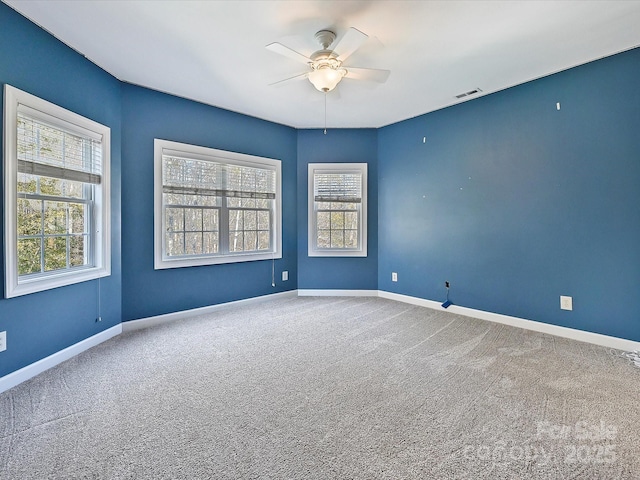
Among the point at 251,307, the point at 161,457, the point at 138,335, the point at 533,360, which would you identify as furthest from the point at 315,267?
the point at 161,457

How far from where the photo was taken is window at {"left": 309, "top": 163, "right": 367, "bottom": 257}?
4941 mm

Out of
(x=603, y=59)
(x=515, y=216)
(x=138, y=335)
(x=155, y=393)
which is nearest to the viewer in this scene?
(x=155, y=393)

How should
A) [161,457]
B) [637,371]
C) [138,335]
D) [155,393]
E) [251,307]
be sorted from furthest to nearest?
1. [251,307]
2. [138,335]
3. [637,371]
4. [155,393]
5. [161,457]

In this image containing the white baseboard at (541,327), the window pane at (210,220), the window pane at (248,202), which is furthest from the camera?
the window pane at (248,202)

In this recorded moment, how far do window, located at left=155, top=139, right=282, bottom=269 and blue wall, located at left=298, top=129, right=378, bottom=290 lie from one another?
0.43 m

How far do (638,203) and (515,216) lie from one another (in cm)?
98

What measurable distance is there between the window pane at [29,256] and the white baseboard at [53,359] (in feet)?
2.36

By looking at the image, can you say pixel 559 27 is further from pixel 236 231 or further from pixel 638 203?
pixel 236 231

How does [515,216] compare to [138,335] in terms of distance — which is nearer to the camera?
[138,335]

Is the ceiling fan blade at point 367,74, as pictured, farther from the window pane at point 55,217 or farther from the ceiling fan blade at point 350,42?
the window pane at point 55,217

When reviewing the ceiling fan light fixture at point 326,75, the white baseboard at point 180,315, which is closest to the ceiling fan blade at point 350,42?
the ceiling fan light fixture at point 326,75

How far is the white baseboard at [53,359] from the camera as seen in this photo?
2211 mm

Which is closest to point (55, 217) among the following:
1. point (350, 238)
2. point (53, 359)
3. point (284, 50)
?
point (53, 359)

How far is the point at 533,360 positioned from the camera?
262 centimetres
